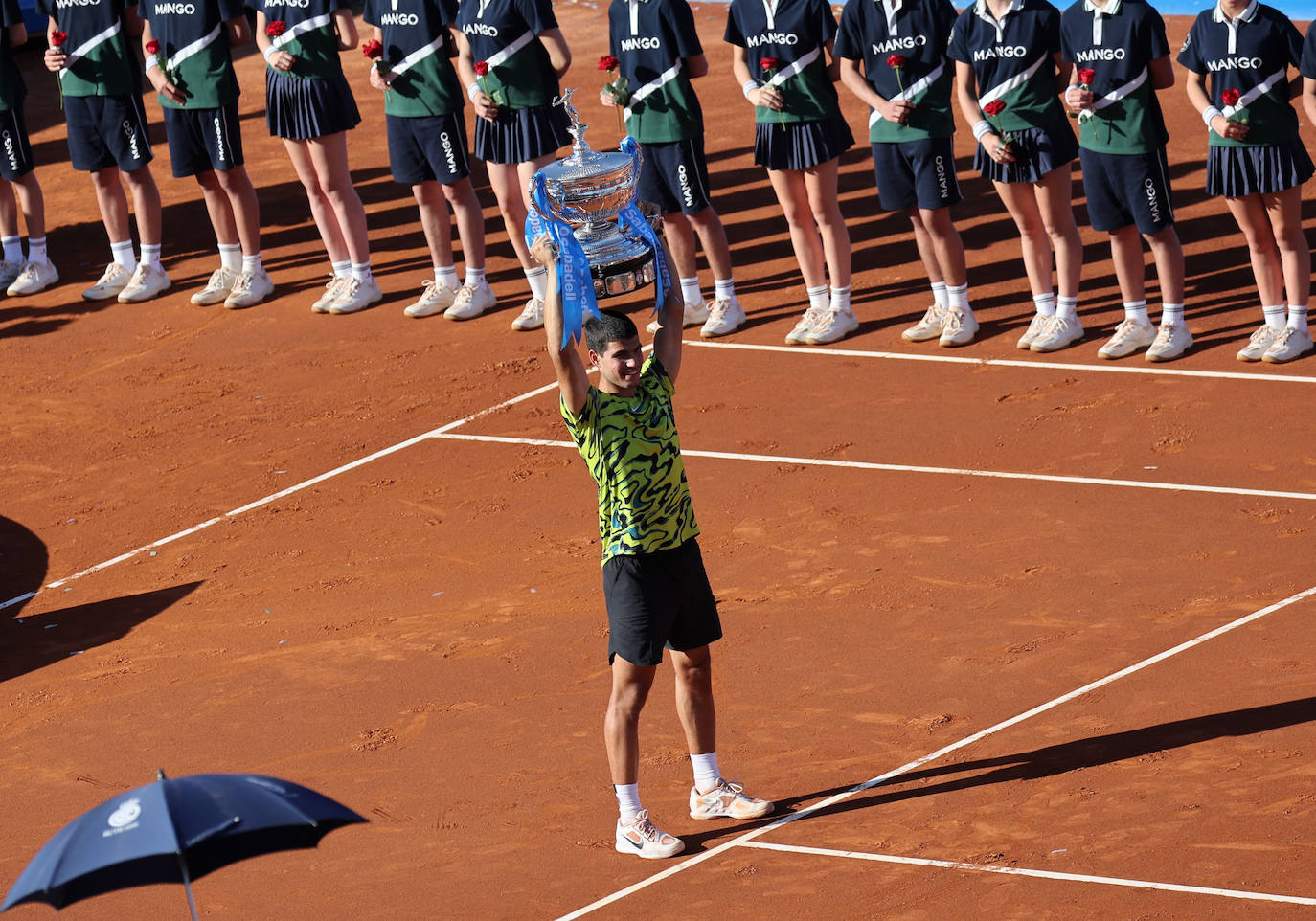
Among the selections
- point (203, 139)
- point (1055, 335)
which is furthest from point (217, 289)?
point (1055, 335)

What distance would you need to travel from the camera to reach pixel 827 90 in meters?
12.4

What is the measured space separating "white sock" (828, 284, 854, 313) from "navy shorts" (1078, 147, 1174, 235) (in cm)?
195

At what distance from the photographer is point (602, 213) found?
23.1 feet

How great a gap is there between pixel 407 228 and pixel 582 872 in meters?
10.9

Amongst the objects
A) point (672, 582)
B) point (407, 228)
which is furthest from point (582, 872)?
point (407, 228)

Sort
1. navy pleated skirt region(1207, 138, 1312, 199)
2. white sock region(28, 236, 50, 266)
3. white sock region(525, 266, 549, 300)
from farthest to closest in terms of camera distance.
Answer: white sock region(28, 236, 50, 266) < white sock region(525, 266, 549, 300) < navy pleated skirt region(1207, 138, 1312, 199)

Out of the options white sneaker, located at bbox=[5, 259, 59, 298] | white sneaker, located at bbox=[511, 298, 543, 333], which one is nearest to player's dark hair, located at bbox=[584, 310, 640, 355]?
white sneaker, located at bbox=[511, 298, 543, 333]

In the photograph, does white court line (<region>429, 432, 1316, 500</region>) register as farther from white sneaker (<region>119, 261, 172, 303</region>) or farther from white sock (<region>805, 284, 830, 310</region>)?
white sneaker (<region>119, 261, 172, 303</region>)

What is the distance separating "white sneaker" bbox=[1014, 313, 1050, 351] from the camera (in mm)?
12000

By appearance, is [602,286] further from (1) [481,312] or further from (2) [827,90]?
(1) [481,312]

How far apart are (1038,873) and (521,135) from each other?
8263 mm

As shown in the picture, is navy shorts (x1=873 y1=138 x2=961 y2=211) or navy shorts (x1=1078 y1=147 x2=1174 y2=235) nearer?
navy shorts (x1=1078 y1=147 x2=1174 y2=235)

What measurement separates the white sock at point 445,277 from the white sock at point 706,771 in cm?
795

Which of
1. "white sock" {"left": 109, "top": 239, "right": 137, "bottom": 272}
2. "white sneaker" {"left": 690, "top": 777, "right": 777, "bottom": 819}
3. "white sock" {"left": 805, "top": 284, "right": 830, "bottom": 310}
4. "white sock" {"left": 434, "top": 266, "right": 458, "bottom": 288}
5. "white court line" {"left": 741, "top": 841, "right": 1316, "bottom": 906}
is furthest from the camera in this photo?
"white sock" {"left": 109, "top": 239, "right": 137, "bottom": 272}
